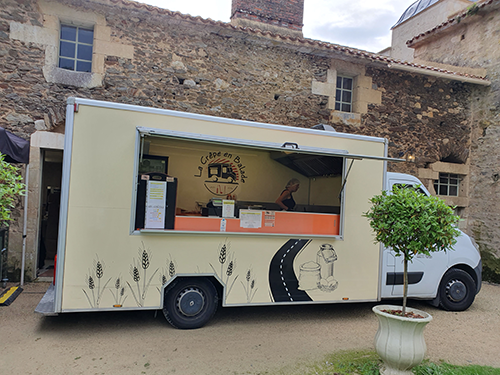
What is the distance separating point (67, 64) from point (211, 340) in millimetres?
5720

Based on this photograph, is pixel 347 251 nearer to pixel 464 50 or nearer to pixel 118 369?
pixel 118 369

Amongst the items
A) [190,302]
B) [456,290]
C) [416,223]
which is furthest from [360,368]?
[456,290]

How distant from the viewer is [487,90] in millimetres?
9484

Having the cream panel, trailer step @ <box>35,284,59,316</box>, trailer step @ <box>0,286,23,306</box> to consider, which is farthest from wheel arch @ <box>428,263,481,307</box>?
trailer step @ <box>0,286,23,306</box>

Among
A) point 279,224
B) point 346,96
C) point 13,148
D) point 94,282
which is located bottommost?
point 94,282

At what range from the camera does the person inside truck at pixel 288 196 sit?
237 inches

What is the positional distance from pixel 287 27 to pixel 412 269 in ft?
23.3

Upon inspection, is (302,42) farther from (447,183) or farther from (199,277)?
(199,277)

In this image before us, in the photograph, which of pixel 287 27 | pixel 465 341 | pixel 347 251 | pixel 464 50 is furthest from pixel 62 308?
pixel 464 50

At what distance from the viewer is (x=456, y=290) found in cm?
567

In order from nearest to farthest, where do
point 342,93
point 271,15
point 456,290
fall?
point 456,290
point 342,93
point 271,15

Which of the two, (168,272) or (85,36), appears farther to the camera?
(85,36)

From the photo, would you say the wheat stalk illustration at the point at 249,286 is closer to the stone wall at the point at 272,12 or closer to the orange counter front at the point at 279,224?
the orange counter front at the point at 279,224

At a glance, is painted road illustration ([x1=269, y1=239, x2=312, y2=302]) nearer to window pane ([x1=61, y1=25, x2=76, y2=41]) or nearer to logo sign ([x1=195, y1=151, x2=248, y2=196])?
logo sign ([x1=195, y1=151, x2=248, y2=196])
